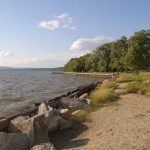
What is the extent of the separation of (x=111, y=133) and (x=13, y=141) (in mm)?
3637

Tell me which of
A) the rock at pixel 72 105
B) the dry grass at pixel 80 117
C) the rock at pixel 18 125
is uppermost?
the rock at pixel 18 125

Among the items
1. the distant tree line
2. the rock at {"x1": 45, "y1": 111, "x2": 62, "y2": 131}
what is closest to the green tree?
the distant tree line

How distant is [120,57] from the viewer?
4094 inches

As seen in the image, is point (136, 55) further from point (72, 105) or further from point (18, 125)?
point (18, 125)

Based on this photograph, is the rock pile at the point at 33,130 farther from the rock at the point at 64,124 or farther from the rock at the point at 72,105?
the rock at the point at 72,105

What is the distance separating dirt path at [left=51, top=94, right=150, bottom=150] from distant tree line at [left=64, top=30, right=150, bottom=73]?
45.6 meters

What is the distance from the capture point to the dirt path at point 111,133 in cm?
1040

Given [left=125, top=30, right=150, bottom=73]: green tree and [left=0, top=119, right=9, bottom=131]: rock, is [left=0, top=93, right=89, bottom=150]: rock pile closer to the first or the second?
[left=0, top=119, right=9, bottom=131]: rock

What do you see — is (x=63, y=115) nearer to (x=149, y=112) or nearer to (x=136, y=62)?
(x=149, y=112)

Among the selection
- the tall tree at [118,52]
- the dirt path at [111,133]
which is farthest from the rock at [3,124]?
the tall tree at [118,52]

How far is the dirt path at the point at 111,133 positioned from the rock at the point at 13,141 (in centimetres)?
124

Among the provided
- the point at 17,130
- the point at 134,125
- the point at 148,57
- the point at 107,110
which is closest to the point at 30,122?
the point at 17,130

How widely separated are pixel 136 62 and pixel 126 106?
140 feet

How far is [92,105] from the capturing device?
63.1 feet
